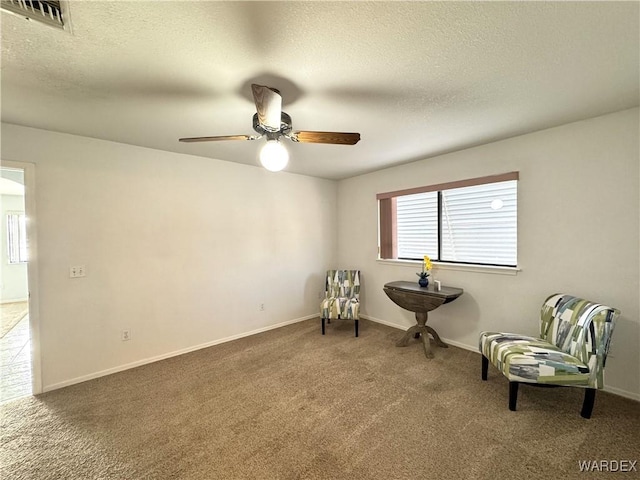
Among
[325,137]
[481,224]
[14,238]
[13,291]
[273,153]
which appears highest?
[325,137]

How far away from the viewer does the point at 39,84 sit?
166cm

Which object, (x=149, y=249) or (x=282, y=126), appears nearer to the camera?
(x=282, y=126)

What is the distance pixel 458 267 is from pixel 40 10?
371 centimetres

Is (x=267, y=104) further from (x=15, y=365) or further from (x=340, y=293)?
(x=15, y=365)

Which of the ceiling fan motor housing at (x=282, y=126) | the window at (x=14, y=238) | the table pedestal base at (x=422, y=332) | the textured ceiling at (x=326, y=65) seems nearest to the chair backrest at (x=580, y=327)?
the table pedestal base at (x=422, y=332)

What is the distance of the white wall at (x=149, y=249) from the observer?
2.42m

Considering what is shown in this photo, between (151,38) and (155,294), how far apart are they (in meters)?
2.49

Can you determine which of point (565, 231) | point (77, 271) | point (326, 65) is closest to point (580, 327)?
point (565, 231)

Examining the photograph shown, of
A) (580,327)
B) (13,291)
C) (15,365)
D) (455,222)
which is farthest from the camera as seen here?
(13,291)

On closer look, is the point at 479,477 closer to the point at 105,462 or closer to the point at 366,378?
the point at 366,378

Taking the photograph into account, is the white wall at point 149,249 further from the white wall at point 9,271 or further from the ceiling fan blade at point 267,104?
the white wall at point 9,271

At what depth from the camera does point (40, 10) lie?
1126 mm

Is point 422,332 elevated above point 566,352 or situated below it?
below

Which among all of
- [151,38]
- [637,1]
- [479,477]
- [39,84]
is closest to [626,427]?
[479,477]
